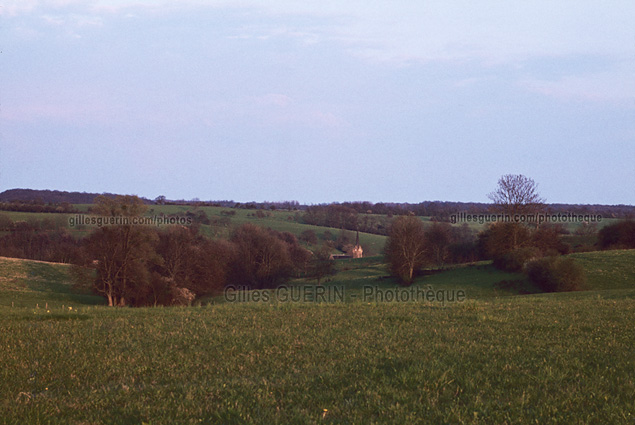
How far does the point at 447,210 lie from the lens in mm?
132250

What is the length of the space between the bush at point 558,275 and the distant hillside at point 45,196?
370 ft

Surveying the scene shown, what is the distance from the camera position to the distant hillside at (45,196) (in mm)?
124188

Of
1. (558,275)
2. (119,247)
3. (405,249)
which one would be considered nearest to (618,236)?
(405,249)

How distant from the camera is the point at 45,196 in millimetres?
124750

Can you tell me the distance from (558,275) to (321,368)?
42.8 metres

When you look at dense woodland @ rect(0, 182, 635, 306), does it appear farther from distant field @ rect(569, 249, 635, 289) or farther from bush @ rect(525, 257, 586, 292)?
distant field @ rect(569, 249, 635, 289)

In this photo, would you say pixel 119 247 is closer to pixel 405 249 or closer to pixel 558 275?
pixel 405 249

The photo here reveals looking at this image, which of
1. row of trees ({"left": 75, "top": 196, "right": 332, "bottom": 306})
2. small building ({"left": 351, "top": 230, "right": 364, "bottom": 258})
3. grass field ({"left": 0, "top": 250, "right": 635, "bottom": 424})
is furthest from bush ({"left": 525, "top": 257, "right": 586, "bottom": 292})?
small building ({"left": 351, "top": 230, "right": 364, "bottom": 258})

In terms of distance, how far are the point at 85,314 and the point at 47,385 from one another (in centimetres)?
816

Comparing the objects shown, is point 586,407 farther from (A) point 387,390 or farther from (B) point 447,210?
(B) point 447,210

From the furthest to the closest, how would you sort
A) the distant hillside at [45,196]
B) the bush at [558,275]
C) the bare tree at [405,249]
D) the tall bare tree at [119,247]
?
the distant hillside at [45,196], the bare tree at [405,249], the tall bare tree at [119,247], the bush at [558,275]

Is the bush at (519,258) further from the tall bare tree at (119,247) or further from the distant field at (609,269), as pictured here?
the tall bare tree at (119,247)

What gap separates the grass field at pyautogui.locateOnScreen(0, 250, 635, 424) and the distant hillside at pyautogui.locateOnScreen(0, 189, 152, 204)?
12569cm

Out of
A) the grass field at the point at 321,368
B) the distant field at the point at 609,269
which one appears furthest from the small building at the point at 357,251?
the grass field at the point at 321,368
